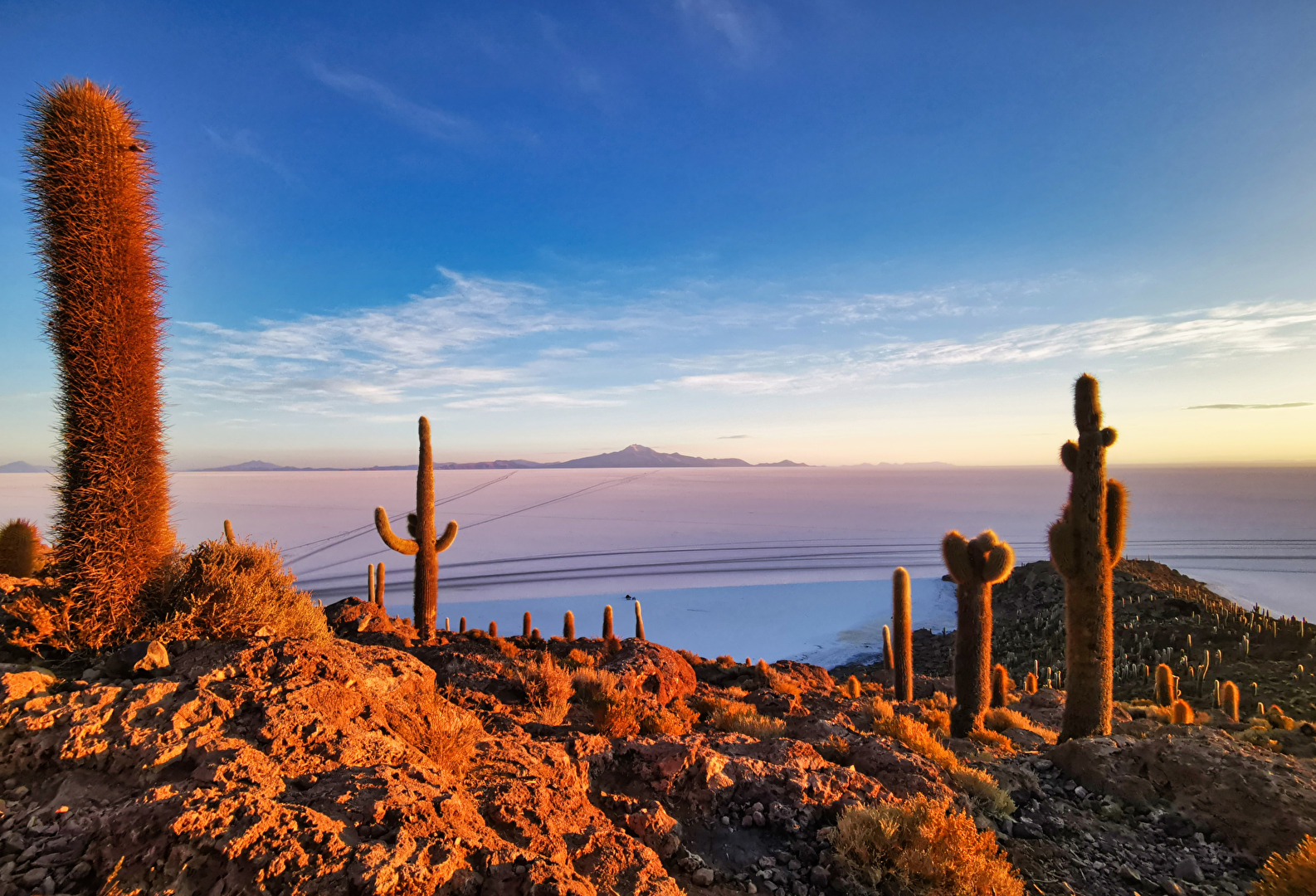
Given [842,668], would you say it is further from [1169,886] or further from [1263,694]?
[1169,886]

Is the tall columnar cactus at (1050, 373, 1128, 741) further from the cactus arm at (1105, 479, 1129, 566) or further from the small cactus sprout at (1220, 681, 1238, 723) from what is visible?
the small cactus sprout at (1220, 681, 1238, 723)

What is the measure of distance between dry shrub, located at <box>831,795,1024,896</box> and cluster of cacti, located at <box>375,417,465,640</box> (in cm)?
1439

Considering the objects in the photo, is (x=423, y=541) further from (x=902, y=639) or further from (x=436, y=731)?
(x=902, y=639)

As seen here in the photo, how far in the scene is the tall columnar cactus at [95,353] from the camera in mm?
5195

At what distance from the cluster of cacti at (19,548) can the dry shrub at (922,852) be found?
14279 mm

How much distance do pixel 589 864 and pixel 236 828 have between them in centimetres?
194

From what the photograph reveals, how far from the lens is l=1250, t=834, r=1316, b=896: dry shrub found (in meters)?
4.14

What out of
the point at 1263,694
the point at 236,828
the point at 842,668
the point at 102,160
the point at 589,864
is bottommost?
the point at 842,668

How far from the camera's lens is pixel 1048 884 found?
4656mm

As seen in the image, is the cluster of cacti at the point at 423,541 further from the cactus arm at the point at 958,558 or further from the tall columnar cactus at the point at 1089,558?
the tall columnar cactus at the point at 1089,558

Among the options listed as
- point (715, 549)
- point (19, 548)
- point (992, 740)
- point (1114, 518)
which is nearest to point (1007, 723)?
point (992, 740)

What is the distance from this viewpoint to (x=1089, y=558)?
369 inches

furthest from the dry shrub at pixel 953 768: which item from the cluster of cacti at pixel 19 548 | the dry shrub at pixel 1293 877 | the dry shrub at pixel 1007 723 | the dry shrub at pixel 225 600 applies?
the cluster of cacti at pixel 19 548

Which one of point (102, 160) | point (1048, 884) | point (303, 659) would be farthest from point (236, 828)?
point (102, 160)
